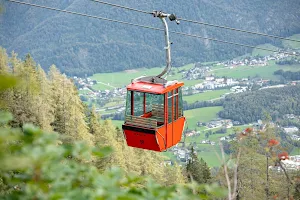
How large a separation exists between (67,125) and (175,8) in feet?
327

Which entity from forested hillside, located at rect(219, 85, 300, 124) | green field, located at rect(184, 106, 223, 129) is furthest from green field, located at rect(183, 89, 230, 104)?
green field, located at rect(184, 106, 223, 129)

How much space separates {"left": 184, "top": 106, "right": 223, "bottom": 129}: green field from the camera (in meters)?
83.6

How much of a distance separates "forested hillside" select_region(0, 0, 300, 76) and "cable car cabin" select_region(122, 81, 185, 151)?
109m

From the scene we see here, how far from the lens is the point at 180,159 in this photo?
5900 cm

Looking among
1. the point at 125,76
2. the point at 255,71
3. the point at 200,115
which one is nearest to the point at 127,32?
the point at 125,76

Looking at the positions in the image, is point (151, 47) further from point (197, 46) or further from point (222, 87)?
point (222, 87)

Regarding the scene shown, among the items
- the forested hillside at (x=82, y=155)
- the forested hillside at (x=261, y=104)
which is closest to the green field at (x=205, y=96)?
the forested hillside at (x=261, y=104)

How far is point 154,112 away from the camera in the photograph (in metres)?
11.8

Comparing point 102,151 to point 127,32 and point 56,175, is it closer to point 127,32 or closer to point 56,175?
point 56,175

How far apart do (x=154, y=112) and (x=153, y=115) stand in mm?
87

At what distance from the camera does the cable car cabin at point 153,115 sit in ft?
36.3

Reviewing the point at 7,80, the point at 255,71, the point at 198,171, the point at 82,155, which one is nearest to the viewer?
the point at 7,80

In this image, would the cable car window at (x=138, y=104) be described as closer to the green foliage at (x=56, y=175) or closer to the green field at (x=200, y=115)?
the green foliage at (x=56, y=175)

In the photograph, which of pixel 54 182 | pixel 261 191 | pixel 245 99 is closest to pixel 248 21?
pixel 245 99
